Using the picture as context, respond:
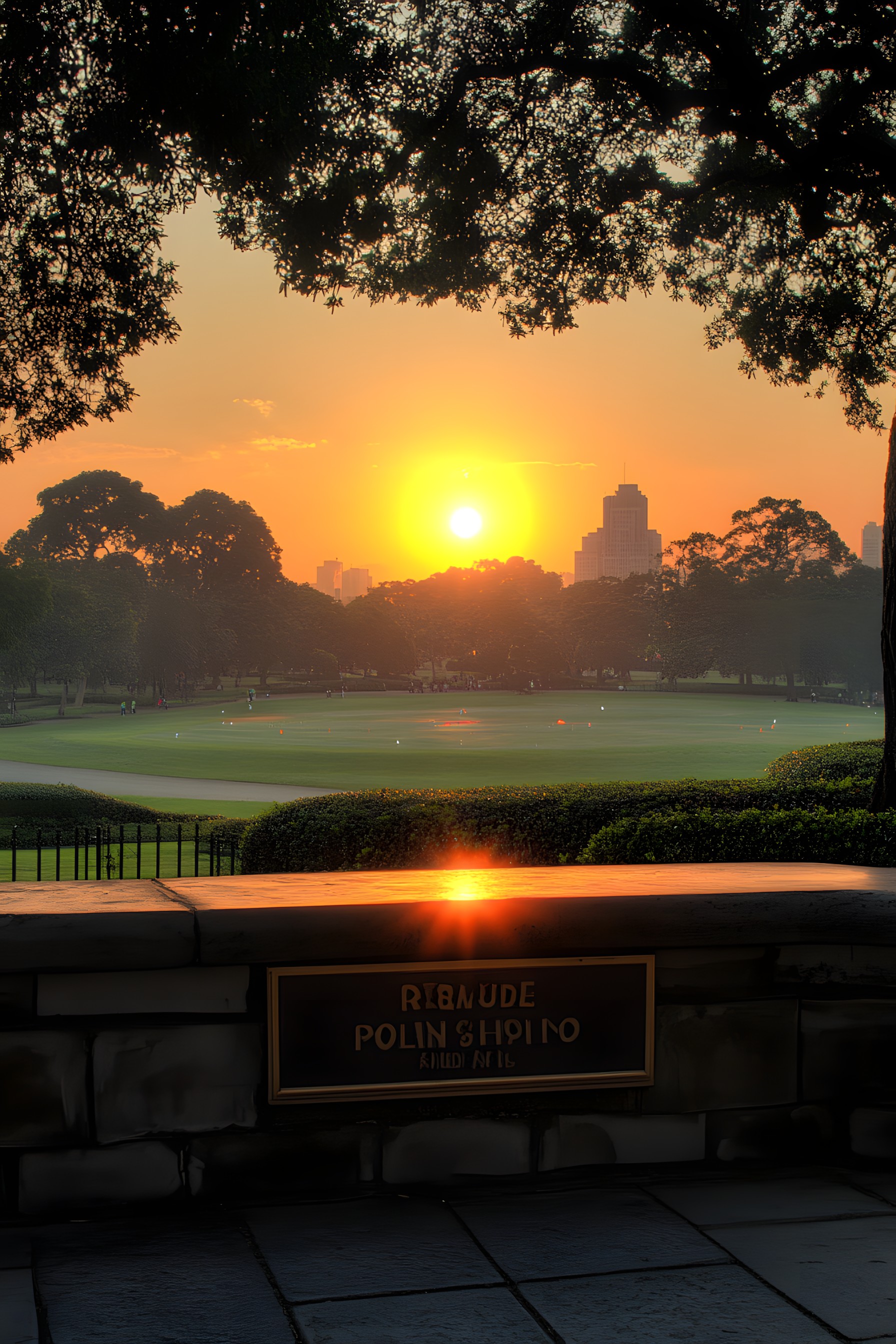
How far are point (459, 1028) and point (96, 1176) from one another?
3.66ft

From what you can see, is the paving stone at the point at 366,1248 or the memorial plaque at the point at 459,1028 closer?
the paving stone at the point at 366,1248

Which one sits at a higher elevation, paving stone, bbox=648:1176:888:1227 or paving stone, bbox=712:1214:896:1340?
paving stone, bbox=712:1214:896:1340

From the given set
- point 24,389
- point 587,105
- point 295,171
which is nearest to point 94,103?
point 295,171

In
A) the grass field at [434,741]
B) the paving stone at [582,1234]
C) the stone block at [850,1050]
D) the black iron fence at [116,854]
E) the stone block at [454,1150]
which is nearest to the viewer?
the paving stone at [582,1234]

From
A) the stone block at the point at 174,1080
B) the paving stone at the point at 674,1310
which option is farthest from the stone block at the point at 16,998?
the paving stone at the point at 674,1310

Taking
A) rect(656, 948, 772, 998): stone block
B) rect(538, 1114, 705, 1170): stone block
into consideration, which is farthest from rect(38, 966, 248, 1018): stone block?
rect(656, 948, 772, 998): stone block

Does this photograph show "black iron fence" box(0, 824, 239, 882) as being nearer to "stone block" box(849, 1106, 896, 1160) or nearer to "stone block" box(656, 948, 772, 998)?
"stone block" box(656, 948, 772, 998)

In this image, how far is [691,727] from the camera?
2124 inches

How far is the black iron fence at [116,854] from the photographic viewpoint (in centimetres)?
1355

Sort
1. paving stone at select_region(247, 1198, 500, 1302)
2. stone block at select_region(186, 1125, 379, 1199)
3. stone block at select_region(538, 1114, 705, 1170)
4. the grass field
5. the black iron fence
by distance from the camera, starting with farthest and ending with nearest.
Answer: the grass field → the black iron fence → stone block at select_region(538, 1114, 705, 1170) → stone block at select_region(186, 1125, 379, 1199) → paving stone at select_region(247, 1198, 500, 1302)

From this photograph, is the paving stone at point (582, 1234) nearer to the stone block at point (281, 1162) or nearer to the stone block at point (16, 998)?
the stone block at point (281, 1162)

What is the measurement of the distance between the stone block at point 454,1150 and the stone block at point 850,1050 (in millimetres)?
958

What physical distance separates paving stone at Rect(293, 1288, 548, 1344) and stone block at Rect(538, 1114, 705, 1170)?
2.42 ft

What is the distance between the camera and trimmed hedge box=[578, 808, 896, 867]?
6.57 m
